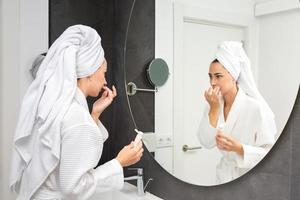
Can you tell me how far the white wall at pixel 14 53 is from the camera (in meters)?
1.65

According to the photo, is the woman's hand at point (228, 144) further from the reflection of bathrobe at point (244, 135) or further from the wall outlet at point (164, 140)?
the wall outlet at point (164, 140)

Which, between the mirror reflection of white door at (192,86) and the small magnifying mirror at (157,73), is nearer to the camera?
the mirror reflection of white door at (192,86)

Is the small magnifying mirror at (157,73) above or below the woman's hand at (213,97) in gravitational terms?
Result: above

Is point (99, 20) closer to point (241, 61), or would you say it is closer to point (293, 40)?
point (241, 61)

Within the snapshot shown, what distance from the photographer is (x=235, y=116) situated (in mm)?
1097

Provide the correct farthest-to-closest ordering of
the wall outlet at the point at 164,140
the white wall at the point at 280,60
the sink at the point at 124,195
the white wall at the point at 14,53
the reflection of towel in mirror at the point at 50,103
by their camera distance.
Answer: the white wall at the point at 14,53 → the sink at the point at 124,195 → the wall outlet at the point at 164,140 → the reflection of towel in mirror at the point at 50,103 → the white wall at the point at 280,60

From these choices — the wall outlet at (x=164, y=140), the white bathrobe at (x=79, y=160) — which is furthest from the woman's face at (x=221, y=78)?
the white bathrobe at (x=79, y=160)

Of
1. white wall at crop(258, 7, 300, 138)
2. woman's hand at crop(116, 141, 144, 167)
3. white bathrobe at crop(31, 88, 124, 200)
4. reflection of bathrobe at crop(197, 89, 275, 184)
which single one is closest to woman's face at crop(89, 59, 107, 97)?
white bathrobe at crop(31, 88, 124, 200)

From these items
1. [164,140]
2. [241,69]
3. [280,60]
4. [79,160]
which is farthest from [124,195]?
[280,60]

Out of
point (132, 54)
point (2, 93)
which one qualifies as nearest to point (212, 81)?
point (132, 54)

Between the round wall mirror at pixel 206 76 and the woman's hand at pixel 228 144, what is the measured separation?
1cm

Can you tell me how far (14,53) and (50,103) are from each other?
0.75 meters

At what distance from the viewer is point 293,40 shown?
94cm

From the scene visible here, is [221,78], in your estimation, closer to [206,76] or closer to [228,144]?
[206,76]
